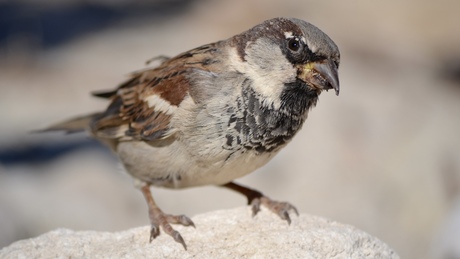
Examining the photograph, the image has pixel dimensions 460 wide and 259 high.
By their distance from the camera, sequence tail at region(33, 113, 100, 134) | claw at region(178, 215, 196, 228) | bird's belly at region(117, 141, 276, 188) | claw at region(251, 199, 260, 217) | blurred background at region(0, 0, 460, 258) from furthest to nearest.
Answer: blurred background at region(0, 0, 460, 258) < tail at region(33, 113, 100, 134) < claw at region(251, 199, 260, 217) < claw at region(178, 215, 196, 228) < bird's belly at region(117, 141, 276, 188)

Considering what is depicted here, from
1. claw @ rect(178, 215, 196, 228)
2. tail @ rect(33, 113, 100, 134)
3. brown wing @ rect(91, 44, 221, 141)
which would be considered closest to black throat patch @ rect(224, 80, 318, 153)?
brown wing @ rect(91, 44, 221, 141)

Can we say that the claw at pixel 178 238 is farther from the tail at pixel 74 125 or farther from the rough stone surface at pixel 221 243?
the tail at pixel 74 125

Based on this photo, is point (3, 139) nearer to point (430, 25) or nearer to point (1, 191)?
point (1, 191)

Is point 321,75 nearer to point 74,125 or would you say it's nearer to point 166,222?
point 166,222

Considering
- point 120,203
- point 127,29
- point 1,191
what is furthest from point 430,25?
point 1,191

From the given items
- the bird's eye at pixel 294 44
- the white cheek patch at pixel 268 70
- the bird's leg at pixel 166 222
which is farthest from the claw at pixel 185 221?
the bird's eye at pixel 294 44

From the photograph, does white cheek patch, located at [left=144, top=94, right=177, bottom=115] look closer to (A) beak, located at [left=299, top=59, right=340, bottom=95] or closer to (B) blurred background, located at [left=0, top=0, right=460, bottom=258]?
(B) blurred background, located at [left=0, top=0, right=460, bottom=258]

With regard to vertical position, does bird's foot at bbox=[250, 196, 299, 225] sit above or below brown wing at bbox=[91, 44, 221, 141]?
below
